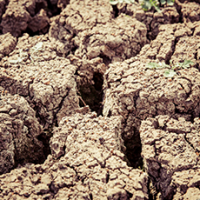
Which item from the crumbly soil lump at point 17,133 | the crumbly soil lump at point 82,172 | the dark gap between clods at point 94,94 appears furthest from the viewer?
the dark gap between clods at point 94,94

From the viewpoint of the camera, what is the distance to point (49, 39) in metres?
2.83

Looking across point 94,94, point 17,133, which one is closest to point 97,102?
point 94,94

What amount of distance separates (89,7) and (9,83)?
151 cm

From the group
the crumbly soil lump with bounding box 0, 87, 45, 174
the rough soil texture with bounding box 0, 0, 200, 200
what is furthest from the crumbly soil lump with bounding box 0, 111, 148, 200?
the crumbly soil lump with bounding box 0, 87, 45, 174

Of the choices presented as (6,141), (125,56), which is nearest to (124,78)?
(125,56)

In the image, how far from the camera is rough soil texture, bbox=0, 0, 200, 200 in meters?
1.87

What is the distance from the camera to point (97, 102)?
105 inches

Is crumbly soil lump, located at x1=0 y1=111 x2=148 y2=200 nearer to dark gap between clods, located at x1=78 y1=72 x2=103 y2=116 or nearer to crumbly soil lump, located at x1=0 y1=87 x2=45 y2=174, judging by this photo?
crumbly soil lump, located at x1=0 y1=87 x2=45 y2=174

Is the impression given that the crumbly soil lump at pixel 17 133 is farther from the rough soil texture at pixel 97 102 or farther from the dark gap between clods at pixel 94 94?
the dark gap between clods at pixel 94 94

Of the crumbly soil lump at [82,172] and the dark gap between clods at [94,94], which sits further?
the dark gap between clods at [94,94]

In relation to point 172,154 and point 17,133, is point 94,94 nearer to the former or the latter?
point 17,133

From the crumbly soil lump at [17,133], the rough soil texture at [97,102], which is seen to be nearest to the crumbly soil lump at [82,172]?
the rough soil texture at [97,102]

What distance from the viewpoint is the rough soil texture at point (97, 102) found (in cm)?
187

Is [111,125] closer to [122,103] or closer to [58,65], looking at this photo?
[122,103]
